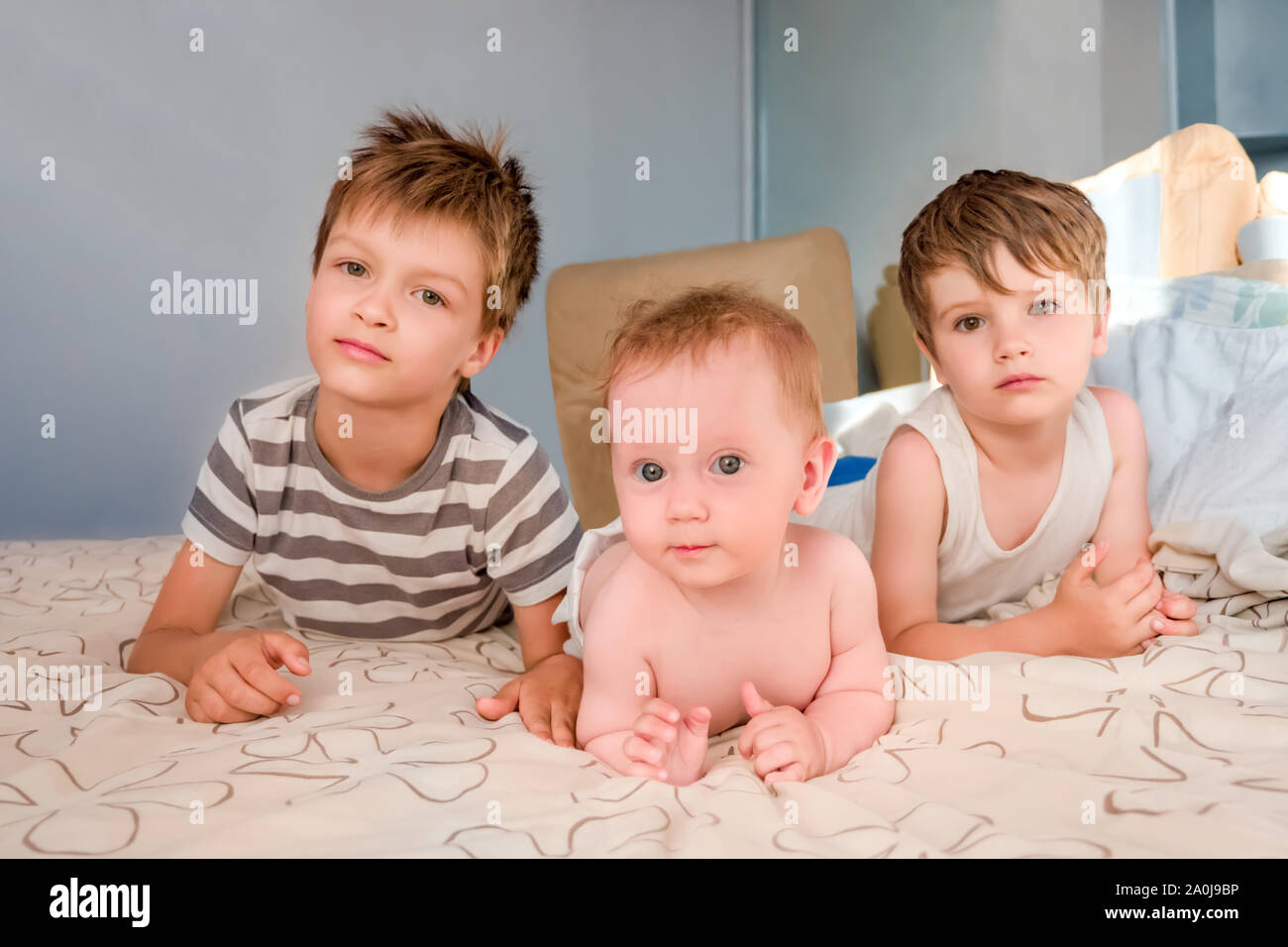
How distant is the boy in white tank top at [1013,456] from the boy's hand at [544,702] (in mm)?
379

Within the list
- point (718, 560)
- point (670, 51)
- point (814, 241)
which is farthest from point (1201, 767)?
point (670, 51)

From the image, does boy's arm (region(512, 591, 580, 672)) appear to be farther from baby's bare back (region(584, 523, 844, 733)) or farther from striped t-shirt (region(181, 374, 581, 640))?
baby's bare back (region(584, 523, 844, 733))

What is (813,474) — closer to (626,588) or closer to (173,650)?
(626,588)

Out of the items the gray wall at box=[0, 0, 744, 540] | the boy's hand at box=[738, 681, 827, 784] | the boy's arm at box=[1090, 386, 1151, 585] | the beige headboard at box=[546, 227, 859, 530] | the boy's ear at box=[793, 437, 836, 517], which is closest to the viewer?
the boy's hand at box=[738, 681, 827, 784]

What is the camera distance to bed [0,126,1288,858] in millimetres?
601

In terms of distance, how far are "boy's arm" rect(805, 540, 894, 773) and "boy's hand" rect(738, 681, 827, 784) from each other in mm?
54

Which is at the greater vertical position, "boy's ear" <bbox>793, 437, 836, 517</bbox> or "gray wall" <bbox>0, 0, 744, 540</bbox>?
"gray wall" <bbox>0, 0, 744, 540</bbox>

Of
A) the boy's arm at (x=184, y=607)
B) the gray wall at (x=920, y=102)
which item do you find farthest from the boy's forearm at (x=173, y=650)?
the gray wall at (x=920, y=102)

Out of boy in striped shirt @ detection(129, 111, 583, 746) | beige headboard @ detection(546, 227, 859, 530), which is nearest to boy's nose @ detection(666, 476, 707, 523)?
boy in striped shirt @ detection(129, 111, 583, 746)

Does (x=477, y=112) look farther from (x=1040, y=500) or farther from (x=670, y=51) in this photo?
(x=1040, y=500)

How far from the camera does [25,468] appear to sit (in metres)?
2.49

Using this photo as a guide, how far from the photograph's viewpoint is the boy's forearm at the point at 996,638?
1.03m

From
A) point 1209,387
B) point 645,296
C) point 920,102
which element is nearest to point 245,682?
point 645,296

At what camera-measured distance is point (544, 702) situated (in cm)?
96
